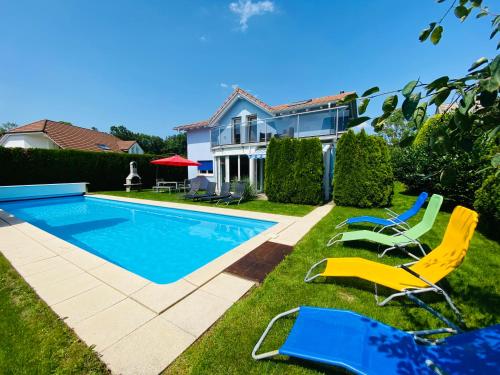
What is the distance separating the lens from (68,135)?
32.2m

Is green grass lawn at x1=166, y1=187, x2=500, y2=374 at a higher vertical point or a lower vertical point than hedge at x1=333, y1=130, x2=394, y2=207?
lower

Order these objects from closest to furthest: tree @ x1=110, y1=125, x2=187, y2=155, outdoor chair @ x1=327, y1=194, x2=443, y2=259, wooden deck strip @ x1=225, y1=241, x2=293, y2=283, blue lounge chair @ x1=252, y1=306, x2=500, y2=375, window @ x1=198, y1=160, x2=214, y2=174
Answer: blue lounge chair @ x1=252, y1=306, x2=500, y2=375 → wooden deck strip @ x1=225, y1=241, x2=293, y2=283 → outdoor chair @ x1=327, y1=194, x2=443, y2=259 → window @ x1=198, y1=160, x2=214, y2=174 → tree @ x1=110, y1=125, x2=187, y2=155

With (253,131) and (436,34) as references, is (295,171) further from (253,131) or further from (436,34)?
(436,34)

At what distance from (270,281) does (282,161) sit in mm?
10898

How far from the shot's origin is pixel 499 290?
4539 mm

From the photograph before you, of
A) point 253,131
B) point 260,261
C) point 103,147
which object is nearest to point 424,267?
point 260,261

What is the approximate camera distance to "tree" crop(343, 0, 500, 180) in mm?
1025

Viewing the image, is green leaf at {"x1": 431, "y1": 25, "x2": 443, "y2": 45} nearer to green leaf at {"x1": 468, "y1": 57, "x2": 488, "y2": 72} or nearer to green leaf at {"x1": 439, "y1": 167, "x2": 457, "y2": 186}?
green leaf at {"x1": 468, "y1": 57, "x2": 488, "y2": 72}

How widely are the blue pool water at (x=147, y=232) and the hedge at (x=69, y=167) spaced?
4.31 m

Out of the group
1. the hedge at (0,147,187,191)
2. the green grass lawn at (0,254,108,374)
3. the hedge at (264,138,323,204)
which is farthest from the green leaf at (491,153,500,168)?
the hedge at (0,147,187,191)

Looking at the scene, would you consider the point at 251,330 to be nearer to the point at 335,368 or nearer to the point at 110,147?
the point at 335,368

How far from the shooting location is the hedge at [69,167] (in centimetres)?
1855

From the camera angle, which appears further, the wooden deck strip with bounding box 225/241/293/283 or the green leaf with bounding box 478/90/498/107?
the wooden deck strip with bounding box 225/241/293/283

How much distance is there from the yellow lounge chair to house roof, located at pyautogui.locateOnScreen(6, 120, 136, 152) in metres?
35.6
